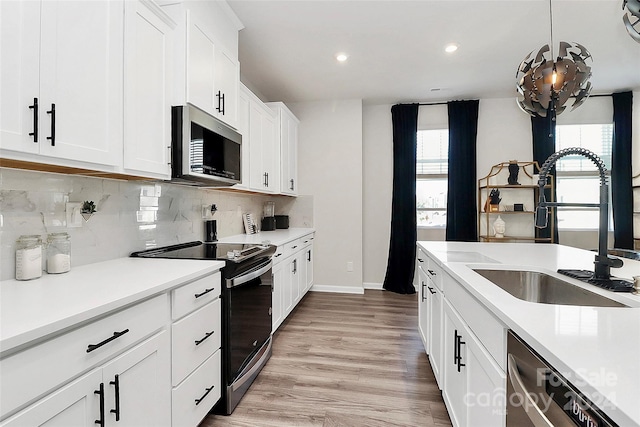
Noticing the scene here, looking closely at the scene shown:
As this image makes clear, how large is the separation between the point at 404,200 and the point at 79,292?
161 inches

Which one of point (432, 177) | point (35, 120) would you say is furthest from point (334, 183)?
point (35, 120)

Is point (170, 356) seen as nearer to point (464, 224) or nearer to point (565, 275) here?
point (565, 275)

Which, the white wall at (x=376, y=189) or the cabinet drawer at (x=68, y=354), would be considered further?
the white wall at (x=376, y=189)

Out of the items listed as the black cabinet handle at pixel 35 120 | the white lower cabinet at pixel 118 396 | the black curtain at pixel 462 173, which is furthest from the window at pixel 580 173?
the black cabinet handle at pixel 35 120

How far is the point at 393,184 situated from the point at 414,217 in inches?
22.4

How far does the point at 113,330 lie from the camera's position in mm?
1045

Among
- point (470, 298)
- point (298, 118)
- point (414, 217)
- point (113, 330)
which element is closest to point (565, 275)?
point (470, 298)

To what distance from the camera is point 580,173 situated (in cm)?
444

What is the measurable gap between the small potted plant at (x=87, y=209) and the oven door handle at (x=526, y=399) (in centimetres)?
191

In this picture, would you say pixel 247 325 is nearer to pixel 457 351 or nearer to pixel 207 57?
pixel 457 351

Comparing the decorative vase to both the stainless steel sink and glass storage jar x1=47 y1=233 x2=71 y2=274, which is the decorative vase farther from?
glass storage jar x1=47 y1=233 x2=71 y2=274

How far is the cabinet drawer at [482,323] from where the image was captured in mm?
995

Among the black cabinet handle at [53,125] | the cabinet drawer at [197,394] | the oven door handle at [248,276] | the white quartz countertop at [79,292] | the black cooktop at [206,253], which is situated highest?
the black cabinet handle at [53,125]

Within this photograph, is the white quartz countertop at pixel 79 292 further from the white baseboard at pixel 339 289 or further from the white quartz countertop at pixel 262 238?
the white baseboard at pixel 339 289
